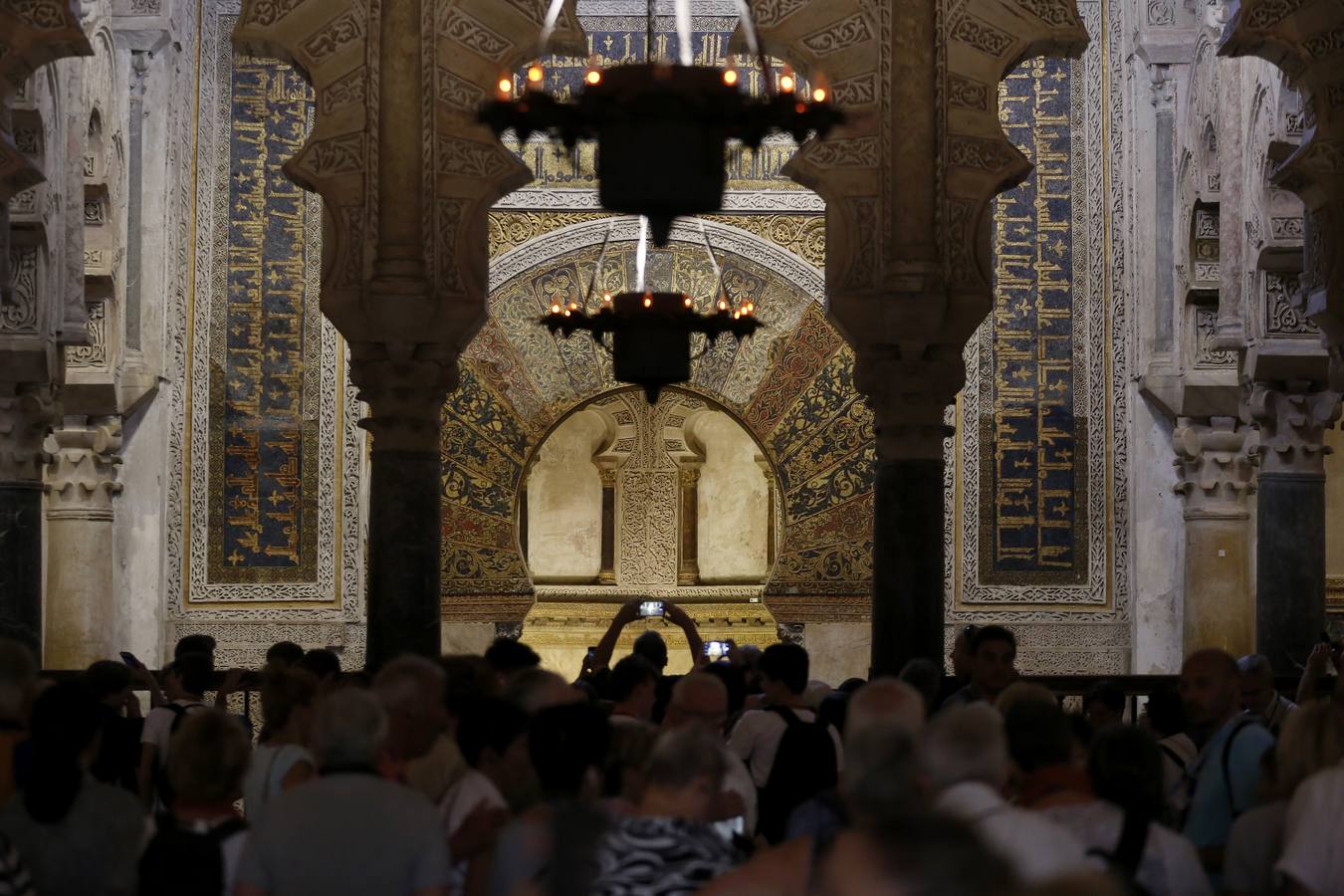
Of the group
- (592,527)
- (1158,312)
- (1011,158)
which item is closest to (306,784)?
(1011,158)

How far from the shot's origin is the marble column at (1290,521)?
451 inches

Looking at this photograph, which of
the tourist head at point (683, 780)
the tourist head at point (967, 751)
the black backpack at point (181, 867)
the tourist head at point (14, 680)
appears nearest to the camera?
the tourist head at point (683, 780)

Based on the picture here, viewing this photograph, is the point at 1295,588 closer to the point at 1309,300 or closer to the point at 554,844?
the point at 1309,300

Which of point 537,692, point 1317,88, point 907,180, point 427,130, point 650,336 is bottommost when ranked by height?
point 537,692

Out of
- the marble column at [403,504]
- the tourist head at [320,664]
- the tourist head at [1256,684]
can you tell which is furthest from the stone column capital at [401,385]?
the tourist head at [1256,684]

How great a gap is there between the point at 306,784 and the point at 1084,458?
11695 mm

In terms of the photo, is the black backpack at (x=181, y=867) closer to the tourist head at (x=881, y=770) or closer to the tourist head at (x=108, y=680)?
the tourist head at (x=881, y=770)

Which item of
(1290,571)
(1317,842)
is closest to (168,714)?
(1317,842)

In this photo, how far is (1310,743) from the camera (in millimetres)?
4145

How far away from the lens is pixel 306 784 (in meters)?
3.72

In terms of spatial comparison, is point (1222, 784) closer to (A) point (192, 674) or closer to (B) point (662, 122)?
(B) point (662, 122)

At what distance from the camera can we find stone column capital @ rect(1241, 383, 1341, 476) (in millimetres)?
11633

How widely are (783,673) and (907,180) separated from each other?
11.7 feet

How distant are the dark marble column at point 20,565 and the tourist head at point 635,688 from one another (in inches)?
232
